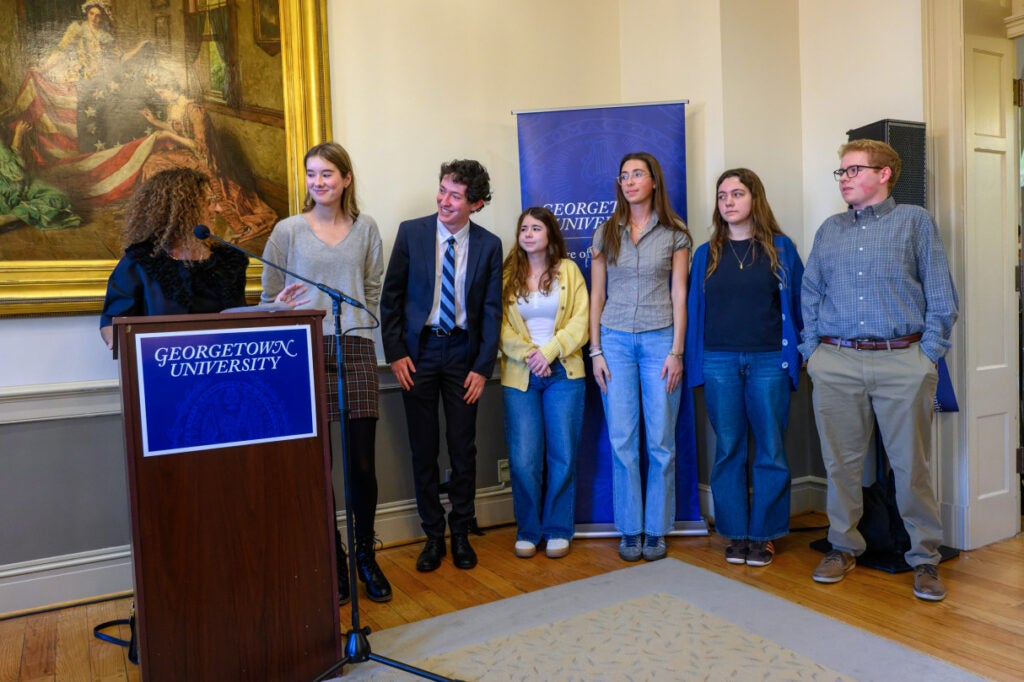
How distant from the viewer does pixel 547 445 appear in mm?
3434

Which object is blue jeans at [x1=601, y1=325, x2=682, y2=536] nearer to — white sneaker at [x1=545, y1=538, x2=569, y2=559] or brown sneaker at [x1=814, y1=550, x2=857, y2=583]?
white sneaker at [x1=545, y1=538, x2=569, y2=559]

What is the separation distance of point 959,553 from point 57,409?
11.9ft

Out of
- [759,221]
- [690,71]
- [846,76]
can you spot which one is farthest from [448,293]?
[846,76]

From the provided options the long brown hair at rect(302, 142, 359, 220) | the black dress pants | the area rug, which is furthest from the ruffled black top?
the area rug

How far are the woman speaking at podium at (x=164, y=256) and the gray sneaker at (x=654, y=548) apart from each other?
1.83 meters

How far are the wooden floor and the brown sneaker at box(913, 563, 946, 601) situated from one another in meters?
0.03

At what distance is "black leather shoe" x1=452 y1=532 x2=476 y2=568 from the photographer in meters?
3.19

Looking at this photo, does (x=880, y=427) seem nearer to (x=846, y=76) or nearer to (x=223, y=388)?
(x=846, y=76)

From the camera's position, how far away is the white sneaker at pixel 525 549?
333cm

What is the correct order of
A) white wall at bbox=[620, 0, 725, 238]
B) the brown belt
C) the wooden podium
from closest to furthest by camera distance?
the wooden podium < the brown belt < white wall at bbox=[620, 0, 725, 238]

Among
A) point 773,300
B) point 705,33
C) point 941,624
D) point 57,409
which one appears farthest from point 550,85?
point 941,624

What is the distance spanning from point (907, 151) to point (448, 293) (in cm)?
193

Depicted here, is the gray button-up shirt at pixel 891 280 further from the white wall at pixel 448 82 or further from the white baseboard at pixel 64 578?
the white baseboard at pixel 64 578

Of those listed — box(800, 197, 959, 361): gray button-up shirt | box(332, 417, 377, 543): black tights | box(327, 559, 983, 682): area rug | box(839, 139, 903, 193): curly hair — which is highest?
box(839, 139, 903, 193): curly hair
